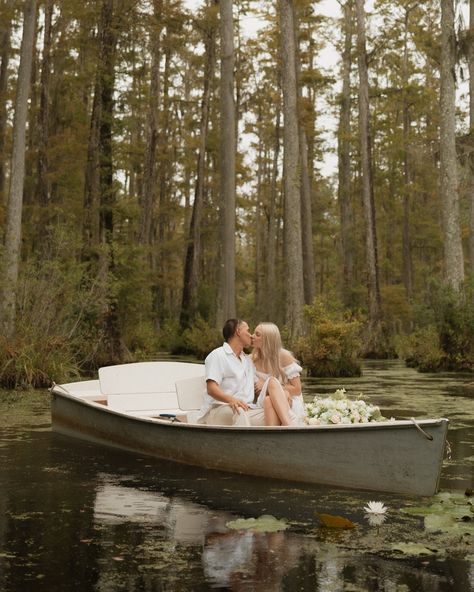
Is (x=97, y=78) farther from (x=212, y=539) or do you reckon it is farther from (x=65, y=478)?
(x=212, y=539)

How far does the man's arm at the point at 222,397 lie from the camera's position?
7.41 m

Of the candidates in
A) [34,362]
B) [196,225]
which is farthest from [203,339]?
[34,362]

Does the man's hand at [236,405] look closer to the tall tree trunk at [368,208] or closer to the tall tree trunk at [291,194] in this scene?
the tall tree trunk at [291,194]

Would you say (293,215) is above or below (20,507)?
above

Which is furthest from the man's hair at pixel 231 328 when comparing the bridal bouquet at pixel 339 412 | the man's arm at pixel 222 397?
the bridal bouquet at pixel 339 412

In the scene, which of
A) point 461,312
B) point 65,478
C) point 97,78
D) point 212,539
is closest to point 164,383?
point 65,478

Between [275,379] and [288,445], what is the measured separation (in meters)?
0.61

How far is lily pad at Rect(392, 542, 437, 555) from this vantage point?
15.8 ft

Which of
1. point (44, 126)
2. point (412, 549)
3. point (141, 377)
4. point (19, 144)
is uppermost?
point (44, 126)

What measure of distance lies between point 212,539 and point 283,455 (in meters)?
1.82

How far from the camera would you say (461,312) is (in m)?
20.0

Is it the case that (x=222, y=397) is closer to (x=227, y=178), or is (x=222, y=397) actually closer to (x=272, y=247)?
(x=227, y=178)

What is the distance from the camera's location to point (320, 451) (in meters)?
6.69

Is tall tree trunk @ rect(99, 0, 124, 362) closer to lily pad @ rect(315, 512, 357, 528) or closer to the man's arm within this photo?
the man's arm
